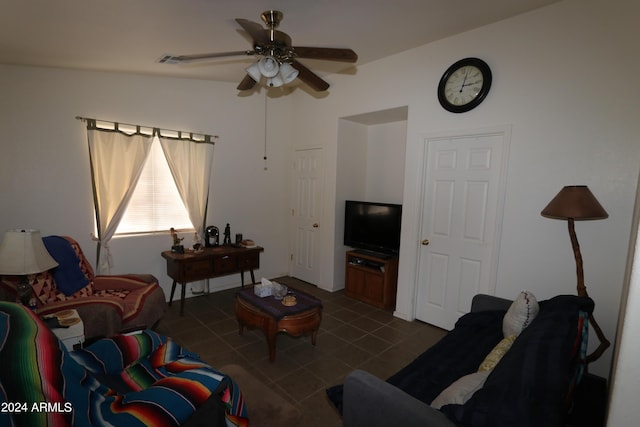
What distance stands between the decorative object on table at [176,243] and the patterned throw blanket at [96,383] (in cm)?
198

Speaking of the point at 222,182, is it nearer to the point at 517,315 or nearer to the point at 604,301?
the point at 517,315

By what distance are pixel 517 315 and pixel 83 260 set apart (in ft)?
12.5

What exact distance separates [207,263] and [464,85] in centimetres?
348

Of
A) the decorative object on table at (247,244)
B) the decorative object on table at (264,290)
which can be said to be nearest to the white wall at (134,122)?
the decorative object on table at (247,244)

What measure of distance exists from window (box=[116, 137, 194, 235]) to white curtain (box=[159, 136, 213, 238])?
4.4 inches

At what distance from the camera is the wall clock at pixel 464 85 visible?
2869 mm

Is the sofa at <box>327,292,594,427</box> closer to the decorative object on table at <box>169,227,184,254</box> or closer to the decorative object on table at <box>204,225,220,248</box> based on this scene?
the decorative object on table at <box>169,227,184,254</box>

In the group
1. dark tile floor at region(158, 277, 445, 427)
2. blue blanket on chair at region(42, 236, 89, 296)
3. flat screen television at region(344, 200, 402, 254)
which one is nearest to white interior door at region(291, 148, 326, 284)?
flat screen television at region(344, 200, 402, 254)

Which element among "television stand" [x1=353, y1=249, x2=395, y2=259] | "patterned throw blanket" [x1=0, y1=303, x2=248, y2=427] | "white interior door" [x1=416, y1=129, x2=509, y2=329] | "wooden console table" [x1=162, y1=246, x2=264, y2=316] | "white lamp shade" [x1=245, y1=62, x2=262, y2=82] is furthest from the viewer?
"television stand" [x1=353, y1=249, x2=395, y2=259]

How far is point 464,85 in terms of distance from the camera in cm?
301

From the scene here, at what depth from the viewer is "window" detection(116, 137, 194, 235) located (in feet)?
12.4

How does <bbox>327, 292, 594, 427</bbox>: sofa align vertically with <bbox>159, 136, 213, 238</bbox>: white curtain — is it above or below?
below

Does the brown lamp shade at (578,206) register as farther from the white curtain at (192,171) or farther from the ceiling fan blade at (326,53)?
the white curtain at (192,171)

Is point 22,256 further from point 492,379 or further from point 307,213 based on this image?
point 307,213
